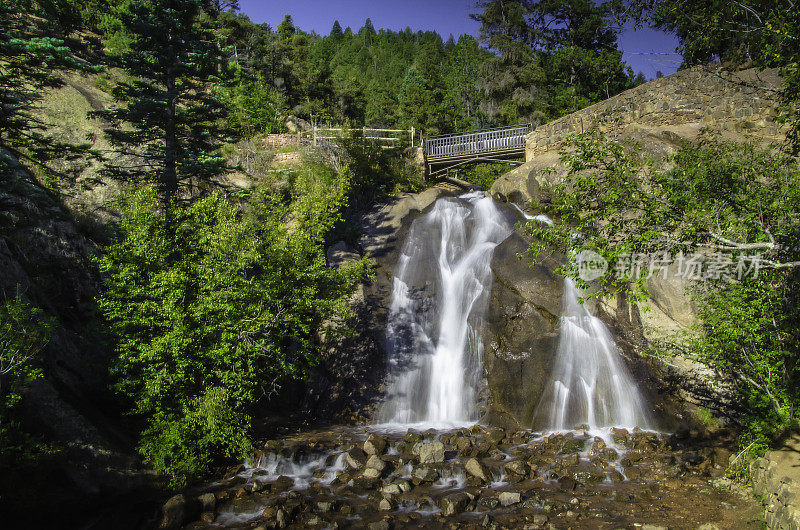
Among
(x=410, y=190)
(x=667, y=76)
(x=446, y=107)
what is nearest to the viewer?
(x=667, y=76)

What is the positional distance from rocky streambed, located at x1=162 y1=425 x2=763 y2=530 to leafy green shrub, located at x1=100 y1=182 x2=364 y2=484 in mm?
1703

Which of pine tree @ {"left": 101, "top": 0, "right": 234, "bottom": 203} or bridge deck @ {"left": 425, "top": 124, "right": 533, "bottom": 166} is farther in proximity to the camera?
bridge deck @ {"left": 425, "top": 124, "right": 533, "bottom": 166}

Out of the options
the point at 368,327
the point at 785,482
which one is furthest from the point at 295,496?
the point at 785,482

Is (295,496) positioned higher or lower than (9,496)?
lower

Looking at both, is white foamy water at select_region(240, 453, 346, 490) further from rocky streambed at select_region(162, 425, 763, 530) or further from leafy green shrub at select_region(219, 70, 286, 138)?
leafy green shrub at select_region(219, 70, 286, 138)

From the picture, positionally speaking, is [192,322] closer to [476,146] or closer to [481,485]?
[481,485]

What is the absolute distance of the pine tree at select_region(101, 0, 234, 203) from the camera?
1772 centimetres

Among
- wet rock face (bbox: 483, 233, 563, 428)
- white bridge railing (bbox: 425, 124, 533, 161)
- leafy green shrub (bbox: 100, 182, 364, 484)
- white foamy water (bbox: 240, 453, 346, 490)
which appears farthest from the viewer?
white bridge railing (bbox: 425, 124, 533, 161)

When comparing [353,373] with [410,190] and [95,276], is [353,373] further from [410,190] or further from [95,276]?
[410,190]

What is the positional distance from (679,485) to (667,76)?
1801 cm

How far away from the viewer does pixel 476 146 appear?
3028 centimetres

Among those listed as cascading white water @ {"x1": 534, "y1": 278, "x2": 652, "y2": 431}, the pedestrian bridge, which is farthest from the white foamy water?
the pedestrian bridge

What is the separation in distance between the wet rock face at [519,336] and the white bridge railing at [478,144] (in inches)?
482

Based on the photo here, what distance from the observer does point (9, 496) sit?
9.09 meters
